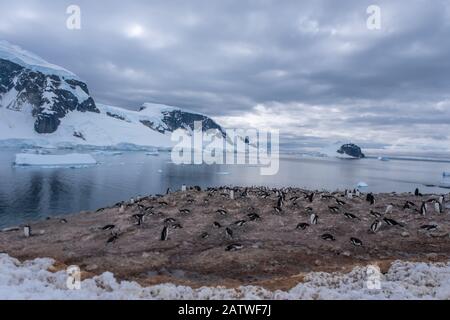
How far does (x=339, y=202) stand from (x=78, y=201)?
94.8 feet

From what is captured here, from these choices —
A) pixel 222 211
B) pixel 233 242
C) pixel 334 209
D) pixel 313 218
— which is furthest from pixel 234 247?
pixel 334 209

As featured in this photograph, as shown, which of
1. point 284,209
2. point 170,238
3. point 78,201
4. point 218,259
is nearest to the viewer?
point 218,259

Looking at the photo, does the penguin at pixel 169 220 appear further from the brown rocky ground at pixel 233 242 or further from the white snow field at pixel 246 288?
the white snow field at pixel 246 288

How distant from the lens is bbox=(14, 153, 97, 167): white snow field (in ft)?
227

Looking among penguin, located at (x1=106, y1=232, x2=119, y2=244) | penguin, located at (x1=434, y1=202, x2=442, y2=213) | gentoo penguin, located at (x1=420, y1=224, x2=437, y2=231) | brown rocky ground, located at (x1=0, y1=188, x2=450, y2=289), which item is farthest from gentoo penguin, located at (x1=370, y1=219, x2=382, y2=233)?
penguin, located at (x1=106, y1=232, x2=119, y2=244)

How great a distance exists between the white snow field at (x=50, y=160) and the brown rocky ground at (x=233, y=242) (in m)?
55.7

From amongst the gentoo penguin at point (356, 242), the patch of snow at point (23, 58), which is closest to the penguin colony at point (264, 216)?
the gentoo penguin at point (356, 242)

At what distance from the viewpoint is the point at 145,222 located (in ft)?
58.4

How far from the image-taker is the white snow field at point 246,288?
25.9 ft

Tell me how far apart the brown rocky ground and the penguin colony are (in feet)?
0.17

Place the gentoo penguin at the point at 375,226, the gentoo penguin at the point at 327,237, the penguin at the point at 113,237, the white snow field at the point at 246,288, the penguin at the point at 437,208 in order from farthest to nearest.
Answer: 1. the penguin at the point at 437,208
2. the gentoo penguin at the point at 375,226
3. the penguin at the point at 113,237
4. the gentoo penguin at the point at 327,237
5. the white snow field at the point at 246,288

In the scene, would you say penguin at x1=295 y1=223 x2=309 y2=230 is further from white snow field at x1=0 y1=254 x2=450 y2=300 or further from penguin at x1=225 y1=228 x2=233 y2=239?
white snow field at x1=0 y1=254 x2=450 y2=300
